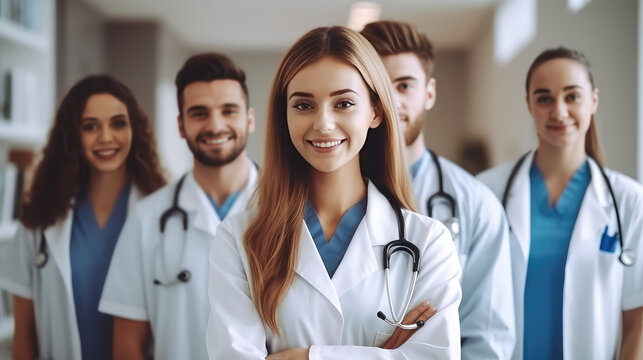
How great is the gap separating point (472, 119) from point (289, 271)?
5803mm

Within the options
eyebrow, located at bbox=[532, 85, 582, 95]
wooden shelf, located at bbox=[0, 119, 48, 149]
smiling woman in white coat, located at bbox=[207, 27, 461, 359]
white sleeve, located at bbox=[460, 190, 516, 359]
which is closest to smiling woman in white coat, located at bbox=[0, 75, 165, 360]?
smiling woman in white coat, located at bbox=[207, 27, 461, 359]

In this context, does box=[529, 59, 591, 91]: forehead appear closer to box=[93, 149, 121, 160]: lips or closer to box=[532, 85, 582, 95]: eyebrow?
box=[532, 85, 582, 95]: eyebrow

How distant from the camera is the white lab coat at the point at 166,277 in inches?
52.3

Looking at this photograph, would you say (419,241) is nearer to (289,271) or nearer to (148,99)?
(289,271)

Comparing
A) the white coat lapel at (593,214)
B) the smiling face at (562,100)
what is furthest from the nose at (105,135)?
the white coat lapel at (593,214)

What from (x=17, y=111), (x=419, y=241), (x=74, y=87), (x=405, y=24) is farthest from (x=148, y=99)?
(x=419, y=241)

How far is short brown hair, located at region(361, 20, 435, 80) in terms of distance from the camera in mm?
1342

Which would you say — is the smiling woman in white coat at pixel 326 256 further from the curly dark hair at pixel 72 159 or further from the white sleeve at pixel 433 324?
the curly dark hair at pixel 72 159

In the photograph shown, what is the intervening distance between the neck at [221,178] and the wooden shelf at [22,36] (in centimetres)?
132

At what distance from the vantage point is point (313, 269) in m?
1.00

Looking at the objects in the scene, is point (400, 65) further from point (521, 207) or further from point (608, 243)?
point (608, 243)

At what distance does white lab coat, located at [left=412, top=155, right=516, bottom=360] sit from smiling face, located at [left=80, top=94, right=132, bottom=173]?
0.82 m

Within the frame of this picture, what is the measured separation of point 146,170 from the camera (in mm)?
1561

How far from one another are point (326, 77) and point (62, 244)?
95cm
